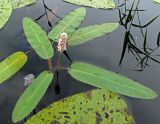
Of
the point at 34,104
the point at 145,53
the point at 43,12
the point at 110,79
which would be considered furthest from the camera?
the point at 43,12

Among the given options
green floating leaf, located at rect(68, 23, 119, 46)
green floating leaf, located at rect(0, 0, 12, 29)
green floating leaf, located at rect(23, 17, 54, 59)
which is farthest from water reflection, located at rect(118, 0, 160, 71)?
green floating leaf, located at rect(0, 0, 12, 29)

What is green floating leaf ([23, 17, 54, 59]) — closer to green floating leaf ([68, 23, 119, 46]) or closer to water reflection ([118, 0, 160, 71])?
green floating leaf ([68, 23, 119, 46])

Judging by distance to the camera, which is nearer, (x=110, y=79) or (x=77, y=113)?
(x=77, y=113)

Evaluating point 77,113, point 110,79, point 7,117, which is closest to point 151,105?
point 110,79

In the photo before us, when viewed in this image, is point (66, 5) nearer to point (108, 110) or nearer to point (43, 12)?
point (43, 12)

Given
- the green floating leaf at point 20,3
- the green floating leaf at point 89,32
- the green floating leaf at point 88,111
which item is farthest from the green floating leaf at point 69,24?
the green floating leaf at point 88,111

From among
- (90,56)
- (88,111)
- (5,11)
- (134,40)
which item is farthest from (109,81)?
(5,11)

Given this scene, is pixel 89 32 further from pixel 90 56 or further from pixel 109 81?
pixel 109 81
